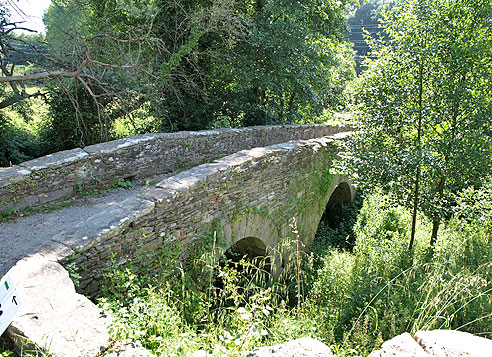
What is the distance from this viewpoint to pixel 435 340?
2383mm

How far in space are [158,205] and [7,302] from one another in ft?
6.92

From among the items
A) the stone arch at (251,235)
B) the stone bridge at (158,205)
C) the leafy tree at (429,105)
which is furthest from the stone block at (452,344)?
the leafy tree at (429,105)

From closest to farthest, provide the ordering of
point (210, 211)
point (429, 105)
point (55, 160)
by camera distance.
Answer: point (210, 211) → point (55, 160) → point (429, 105)

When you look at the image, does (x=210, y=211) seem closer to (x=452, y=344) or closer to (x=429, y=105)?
(x=452, y=344)

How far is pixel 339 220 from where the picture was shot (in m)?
11.7

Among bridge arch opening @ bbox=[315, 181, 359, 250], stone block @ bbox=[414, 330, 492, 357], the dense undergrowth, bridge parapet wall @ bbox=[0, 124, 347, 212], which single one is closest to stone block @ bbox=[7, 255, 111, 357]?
the dense undergrowth

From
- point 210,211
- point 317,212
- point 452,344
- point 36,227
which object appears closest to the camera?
point 452,344

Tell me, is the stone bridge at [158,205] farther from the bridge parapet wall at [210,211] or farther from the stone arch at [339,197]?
the stone arch at [339,197]

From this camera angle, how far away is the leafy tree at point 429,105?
21.1ft

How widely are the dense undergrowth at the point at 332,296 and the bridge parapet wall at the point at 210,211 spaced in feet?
0.81

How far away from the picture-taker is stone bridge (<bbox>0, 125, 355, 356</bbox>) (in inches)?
103

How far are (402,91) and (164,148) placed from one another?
210 inches

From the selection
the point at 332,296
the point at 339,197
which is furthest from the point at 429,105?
the point at 339,197

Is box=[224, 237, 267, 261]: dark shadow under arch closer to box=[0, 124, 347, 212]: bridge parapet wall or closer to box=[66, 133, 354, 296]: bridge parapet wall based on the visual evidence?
box=[66, 133, 354, 296]: bridge parapet wall
